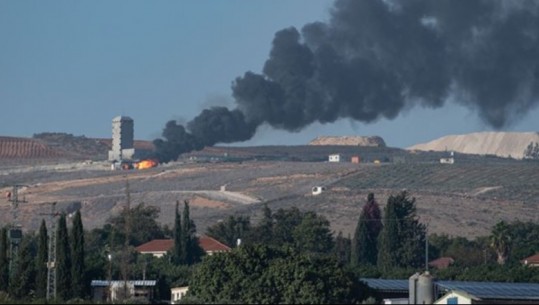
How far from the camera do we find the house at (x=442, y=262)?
123 m

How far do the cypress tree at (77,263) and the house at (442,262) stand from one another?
40.3 m

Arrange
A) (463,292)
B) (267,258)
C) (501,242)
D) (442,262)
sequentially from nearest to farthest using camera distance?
(463,292) → (267,258) → (501,242) → (442,262)

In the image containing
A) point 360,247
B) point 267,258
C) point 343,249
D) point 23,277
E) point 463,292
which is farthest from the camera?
point 343,249

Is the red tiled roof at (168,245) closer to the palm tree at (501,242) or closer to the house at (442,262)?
the house at (442,262)

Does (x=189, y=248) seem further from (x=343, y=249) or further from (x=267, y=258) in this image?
(x=267, y=258)

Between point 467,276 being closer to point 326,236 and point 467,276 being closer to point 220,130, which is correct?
point 326,236

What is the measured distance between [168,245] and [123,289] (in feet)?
162

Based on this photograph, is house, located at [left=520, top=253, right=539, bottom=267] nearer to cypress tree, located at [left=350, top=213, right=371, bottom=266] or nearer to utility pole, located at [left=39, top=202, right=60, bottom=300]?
cypress tree, located at [left=350, top=213, right=371, bottom=266]

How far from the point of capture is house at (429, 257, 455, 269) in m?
123

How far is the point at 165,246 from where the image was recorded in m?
130

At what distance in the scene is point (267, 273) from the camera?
257 feet

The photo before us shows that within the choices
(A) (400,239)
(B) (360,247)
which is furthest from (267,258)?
(A) (400,239)

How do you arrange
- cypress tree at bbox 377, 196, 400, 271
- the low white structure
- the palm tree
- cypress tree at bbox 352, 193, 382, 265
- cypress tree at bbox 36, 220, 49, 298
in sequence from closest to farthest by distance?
cypress tree at bbox 36, 220, 49, 298 < cypress tree at bbox 377, 196, 400, 271 < cypress tree at bbox 352, 193, 382, 265 < the palm tree < the low white structure

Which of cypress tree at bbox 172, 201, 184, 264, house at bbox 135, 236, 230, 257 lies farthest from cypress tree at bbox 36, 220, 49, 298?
house at bbox 135, 236, 230, 257
